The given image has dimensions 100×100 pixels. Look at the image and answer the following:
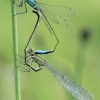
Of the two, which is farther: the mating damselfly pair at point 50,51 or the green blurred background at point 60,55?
the green blurred background at point 60,55

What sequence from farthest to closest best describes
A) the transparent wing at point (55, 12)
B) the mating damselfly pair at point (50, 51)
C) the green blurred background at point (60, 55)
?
the green blurred background at point (60, 55) → the transparent wing at point (55, 12) → the mating damselfly pair at point (50, 51)

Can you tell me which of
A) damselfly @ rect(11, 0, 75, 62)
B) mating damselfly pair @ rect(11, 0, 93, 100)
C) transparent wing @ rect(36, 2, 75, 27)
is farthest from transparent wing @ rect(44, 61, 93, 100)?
transparent wing @ rect(36, 2, 75, 27)

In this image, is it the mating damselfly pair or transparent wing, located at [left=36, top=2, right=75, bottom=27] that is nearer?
the mating damselfly pair

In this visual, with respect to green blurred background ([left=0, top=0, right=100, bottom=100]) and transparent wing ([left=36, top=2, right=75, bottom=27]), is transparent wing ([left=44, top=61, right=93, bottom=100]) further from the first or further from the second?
transparent wing ([left=36, top=2, right=75, bottom=27])

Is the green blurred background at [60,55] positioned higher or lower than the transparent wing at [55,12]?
lower

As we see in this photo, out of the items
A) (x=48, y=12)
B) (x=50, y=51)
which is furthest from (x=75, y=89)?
(x=48, y=12)

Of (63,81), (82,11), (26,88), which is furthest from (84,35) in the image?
(82,11)

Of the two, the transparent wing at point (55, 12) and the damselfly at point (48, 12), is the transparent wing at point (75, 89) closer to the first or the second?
the damselfly at point (48, 12)

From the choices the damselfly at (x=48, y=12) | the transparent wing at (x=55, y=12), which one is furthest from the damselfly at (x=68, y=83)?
the transparent wing at (x=55, y=12)

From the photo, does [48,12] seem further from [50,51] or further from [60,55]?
[60,55]
